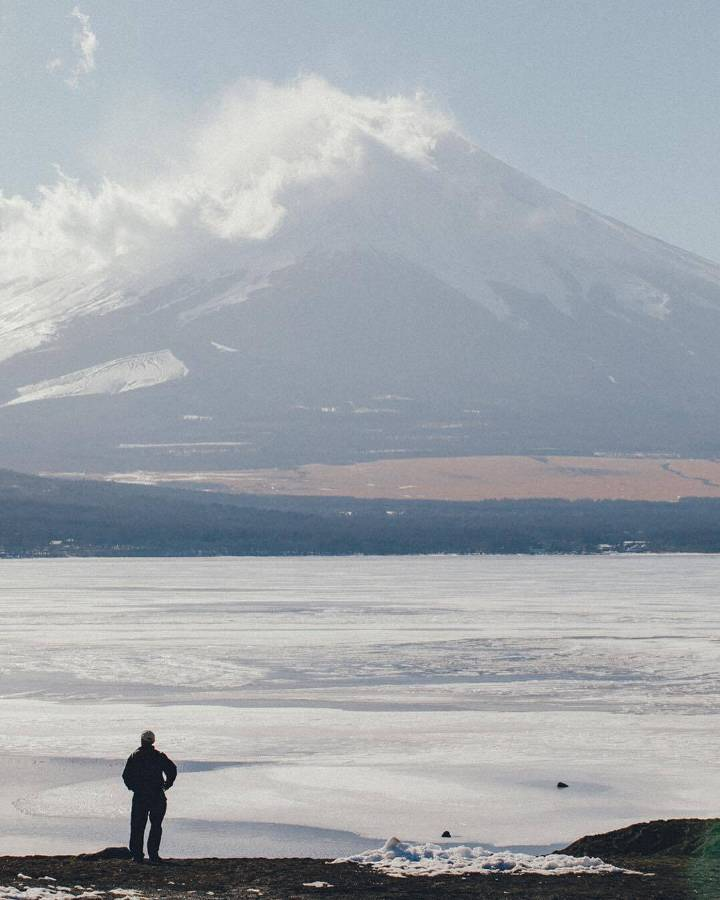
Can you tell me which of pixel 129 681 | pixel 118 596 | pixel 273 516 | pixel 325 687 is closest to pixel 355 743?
pixel 325 687

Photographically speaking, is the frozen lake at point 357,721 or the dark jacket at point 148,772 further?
the frozen lake at point 357,721

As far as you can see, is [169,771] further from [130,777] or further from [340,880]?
[340,880]

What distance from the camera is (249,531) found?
177125 millimetres

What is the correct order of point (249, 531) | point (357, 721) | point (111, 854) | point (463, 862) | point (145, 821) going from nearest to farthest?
point (463, 862), point (145, 821), point (111, 854), point (357, 721), point (249, 531)

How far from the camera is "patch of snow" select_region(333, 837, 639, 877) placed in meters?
16.3

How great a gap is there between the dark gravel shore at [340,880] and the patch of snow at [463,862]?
23 cm

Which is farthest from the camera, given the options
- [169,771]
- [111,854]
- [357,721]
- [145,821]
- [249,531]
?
[249,531]

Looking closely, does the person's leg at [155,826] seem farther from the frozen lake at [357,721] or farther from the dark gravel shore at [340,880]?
the frozen lake at [357,721]

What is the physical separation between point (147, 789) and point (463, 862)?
348 centimetres

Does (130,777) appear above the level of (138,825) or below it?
above

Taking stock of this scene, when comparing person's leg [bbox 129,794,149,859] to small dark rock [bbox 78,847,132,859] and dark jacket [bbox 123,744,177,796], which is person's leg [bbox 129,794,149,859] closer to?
dark jacket [bbox 123,744,177,796]

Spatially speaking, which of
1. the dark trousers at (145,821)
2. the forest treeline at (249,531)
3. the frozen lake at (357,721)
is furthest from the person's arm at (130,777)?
the forest treeline at (249,531)

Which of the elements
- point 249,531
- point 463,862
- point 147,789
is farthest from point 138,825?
point 249,531

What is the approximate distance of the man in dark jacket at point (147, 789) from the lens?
17047 mm
